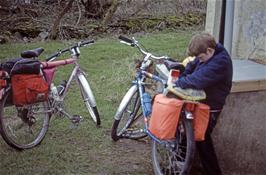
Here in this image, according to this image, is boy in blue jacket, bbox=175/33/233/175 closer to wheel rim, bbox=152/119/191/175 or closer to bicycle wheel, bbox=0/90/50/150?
wheel rim, bbox=152/119/191/175

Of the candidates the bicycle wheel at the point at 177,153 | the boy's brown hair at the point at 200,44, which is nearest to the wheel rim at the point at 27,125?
the bicycle wheel at the point at 177,153

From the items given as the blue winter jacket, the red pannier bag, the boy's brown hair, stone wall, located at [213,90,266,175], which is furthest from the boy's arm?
the red pannier bag

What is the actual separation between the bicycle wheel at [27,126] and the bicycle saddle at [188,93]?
182 centimetres

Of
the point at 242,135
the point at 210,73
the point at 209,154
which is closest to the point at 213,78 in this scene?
the point at 210,73

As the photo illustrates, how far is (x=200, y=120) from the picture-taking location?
4008 millimetres

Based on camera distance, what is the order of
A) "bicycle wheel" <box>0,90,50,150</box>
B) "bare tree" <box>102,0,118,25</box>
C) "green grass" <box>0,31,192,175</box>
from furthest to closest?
"bare tree" <box>102,0,118,25</box>, "bicycle wheel" <box>0,90,50,150</box>, "green grass" <box>0,31,192,175</box>

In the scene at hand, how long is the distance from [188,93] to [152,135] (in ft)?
1.70

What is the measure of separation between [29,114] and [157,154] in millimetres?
1465

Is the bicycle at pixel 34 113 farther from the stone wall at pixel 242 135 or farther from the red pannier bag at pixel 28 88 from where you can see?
the stone wall at pixel 242 135

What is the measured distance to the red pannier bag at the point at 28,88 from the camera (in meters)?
4.86

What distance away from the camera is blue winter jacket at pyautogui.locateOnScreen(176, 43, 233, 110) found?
3.90 m

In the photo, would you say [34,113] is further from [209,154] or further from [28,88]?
[209,154]

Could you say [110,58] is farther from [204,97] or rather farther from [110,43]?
[204,97]

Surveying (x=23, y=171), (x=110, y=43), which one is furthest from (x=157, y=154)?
(x=110, y=43)
